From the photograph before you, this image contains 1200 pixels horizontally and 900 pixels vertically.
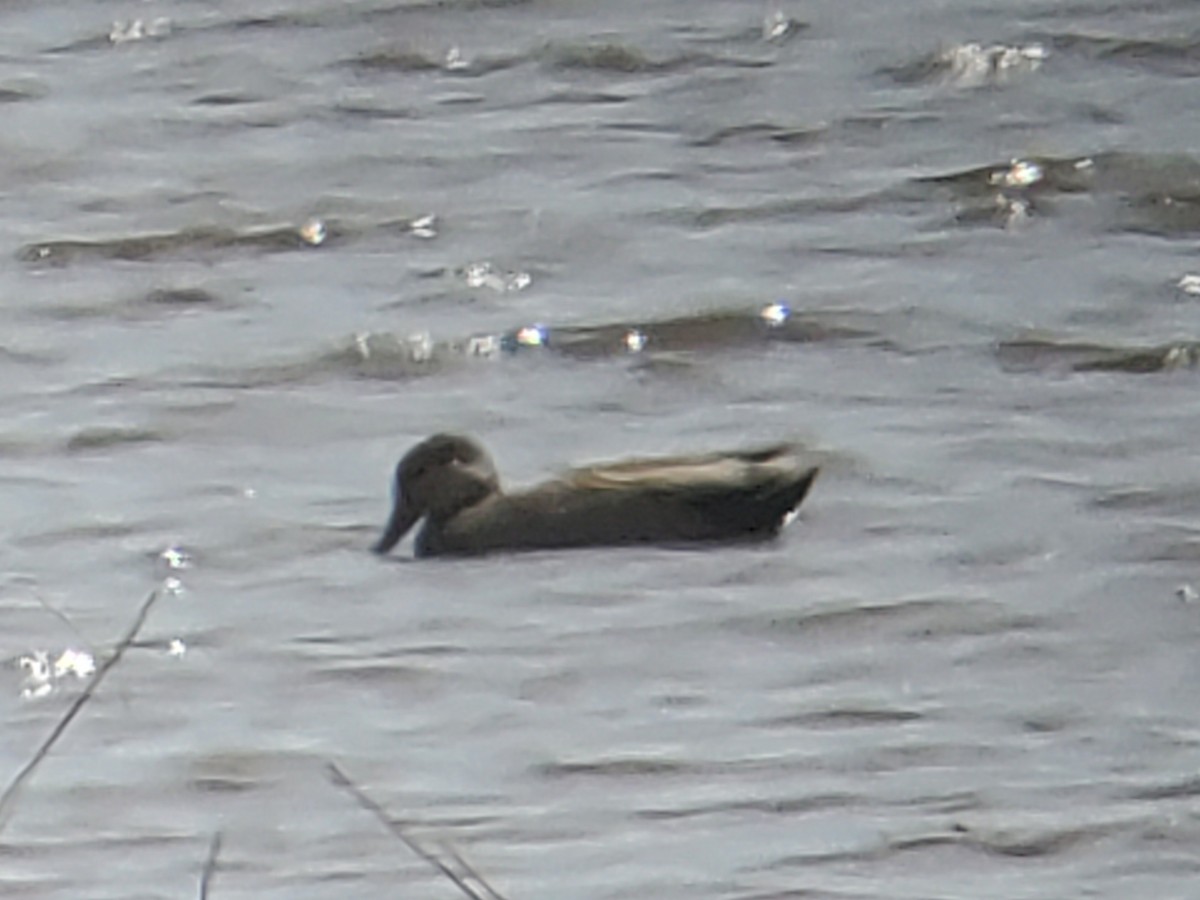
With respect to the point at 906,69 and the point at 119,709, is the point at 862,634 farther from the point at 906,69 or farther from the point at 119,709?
the point at 906,69

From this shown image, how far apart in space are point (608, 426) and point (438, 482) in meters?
0.45

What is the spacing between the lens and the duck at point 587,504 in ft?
18.1

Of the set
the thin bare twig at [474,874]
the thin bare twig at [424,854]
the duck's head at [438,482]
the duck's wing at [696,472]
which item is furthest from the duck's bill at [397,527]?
the thin bare twig at [474,874]

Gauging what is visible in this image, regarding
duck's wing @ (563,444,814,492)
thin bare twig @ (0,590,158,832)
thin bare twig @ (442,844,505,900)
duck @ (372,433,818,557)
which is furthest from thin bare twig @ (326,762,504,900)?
duck's wing @ (563,444,814,492)

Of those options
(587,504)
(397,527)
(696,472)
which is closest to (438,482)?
(397,527)

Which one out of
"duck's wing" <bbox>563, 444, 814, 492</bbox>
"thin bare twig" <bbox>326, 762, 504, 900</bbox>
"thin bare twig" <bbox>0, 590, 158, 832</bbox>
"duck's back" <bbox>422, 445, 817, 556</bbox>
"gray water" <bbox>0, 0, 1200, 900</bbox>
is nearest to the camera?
"thin bare twig" <bbox>326, 762, 504, 900</bbox>

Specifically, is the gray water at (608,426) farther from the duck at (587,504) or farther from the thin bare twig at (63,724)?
the thin bare twig at (63,724)

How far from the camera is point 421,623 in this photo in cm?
520

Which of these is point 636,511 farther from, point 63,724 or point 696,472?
point 63,724

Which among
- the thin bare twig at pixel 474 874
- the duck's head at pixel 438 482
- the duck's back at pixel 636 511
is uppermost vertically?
the thin bare twig at pixel 474 874

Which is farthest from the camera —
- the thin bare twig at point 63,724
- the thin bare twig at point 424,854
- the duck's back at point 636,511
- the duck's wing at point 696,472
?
the duck's wing at point 696,472

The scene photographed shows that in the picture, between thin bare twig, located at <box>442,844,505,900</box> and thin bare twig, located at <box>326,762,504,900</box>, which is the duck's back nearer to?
thin bare twig, located at <box>326,762,504,900</box>

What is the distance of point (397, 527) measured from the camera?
220 inches

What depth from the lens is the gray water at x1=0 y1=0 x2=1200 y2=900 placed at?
4.45 m
